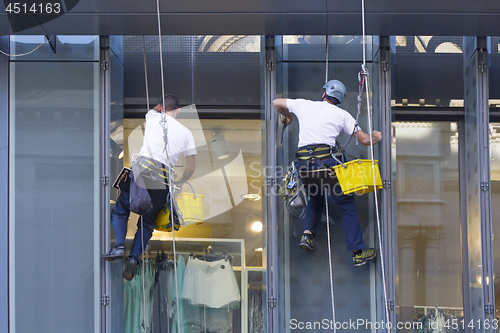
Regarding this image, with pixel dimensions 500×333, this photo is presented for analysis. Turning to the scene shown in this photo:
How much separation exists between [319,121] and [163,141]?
1.78 meters

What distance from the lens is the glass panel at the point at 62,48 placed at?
740cm

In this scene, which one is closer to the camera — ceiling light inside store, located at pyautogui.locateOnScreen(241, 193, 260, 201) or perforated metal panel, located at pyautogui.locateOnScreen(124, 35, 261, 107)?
ceiling light inside store, located at pyautogui.locateOnScreen(241, 193, 260, 201)

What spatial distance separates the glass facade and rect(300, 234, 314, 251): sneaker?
0.29 metres

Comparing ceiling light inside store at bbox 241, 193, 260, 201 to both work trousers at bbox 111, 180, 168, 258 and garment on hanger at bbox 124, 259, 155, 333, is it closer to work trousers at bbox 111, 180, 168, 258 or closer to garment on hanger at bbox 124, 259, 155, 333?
work trousers at bbox 111, 180, 168, 258

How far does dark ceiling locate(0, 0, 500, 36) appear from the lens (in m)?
6.60

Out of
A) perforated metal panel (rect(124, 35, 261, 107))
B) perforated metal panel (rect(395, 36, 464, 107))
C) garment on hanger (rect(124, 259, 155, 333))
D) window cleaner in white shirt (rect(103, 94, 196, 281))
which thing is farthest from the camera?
perforated metal panel (rect(395, 36, 464, 107))

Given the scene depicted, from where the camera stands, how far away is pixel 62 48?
24.4ft

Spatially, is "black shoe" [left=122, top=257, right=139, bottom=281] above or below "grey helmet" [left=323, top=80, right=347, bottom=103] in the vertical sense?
below

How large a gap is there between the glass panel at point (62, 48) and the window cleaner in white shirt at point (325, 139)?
2443 mm

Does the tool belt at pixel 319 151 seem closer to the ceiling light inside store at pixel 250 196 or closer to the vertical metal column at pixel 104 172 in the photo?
the ceiling light inside store at pixel 250 196

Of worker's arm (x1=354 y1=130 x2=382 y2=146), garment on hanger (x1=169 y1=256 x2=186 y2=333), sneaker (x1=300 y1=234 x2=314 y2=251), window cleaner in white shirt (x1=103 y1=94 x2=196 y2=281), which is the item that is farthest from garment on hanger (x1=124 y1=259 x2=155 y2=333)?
worker's arm (x1=354 y1=130 x2=382 y2=146)

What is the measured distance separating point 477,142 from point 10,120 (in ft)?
18.7

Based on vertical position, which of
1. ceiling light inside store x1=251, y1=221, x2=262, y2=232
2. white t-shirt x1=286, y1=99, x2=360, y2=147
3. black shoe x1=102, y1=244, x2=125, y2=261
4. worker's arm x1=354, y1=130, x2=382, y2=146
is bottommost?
black shoe x1=102, y1=244, x2=125, y2=261

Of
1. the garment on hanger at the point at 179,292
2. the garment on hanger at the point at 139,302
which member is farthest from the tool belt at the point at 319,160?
the garment on hanger at the point at 139,302
